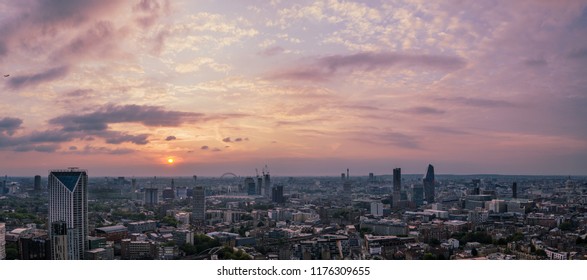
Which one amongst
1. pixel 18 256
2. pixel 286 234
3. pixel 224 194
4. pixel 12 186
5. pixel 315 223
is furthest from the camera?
pixel 224 194

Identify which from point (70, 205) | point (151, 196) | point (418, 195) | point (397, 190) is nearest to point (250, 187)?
point (151, 196)

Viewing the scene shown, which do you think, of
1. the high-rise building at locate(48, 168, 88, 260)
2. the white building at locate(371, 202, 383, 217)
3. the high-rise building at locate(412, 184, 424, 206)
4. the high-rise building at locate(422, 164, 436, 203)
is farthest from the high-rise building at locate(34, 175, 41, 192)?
the high-rise building at locate(412, 184, 424, 206)

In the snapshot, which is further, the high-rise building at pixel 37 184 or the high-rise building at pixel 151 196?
the high-rise building at pixel 151 196

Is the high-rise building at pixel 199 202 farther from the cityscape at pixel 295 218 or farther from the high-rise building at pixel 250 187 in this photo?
the high-rise building at pixel 250 187

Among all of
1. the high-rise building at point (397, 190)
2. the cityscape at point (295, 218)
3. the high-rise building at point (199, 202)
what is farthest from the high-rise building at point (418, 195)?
the high-rise building at point (199, 202)

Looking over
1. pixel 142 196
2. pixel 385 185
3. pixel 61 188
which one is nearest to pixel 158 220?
pixel 142 196

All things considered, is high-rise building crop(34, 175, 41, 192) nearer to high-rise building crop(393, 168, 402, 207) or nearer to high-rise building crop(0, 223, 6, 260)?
high-rise building crop(0, 223, 6, 260)
